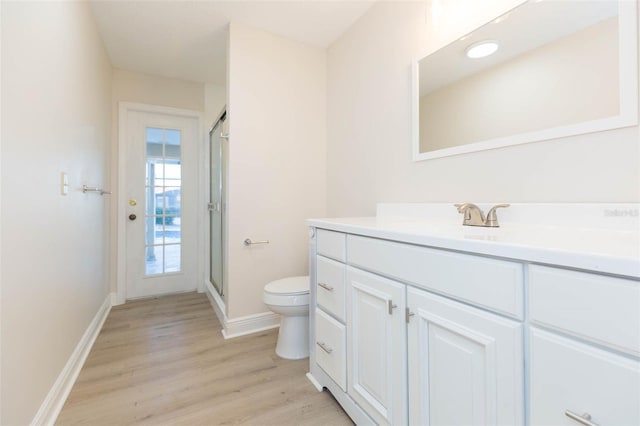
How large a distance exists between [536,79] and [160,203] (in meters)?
3.23

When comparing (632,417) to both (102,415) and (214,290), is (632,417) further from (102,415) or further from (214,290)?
(214,290)

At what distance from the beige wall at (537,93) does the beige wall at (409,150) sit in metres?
0.09

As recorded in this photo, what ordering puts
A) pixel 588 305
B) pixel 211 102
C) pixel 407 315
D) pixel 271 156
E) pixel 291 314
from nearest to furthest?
pixel 588 305, pixel 407 315, pixel 291 314, pixel 271 156, pixel 211 102

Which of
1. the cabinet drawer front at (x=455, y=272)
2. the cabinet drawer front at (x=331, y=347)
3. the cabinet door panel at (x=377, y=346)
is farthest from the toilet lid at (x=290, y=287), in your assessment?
the cabinet drawer front at (x=455, y=272)

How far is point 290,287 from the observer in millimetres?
1846

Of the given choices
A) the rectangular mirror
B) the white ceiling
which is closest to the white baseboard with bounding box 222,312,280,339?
the rectangular mirror

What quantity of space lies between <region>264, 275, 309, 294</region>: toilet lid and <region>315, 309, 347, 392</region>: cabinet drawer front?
343mm

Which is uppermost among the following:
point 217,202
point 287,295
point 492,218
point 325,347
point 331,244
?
point 217,202

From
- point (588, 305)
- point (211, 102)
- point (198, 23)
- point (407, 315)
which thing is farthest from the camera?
point (211, 102)

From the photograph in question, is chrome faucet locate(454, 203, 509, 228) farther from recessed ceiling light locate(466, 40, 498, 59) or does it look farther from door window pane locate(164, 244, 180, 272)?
door window pane locate(164, 244, 180, 272)

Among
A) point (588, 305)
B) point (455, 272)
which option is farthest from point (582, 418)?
point (455, 272)

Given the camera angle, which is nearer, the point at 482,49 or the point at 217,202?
the point at 482,49

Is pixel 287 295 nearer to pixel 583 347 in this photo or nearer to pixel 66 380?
pixel 66 380

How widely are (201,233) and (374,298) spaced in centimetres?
261
